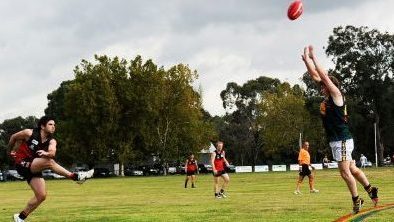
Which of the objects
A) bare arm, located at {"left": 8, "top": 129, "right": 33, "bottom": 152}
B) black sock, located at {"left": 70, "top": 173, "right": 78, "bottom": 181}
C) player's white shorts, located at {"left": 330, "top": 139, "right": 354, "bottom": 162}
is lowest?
black sock, located at {"left": 70, "top": 173, "right": 78, "bottom": 181}

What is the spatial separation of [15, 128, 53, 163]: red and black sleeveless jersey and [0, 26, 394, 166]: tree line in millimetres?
71157

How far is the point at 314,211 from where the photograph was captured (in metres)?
14.4

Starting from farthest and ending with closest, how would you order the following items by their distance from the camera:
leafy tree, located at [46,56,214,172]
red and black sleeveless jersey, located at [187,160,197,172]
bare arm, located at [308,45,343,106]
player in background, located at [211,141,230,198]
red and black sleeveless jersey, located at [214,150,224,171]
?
1. leafy tree, located at [46,56,214,172]
2. red and black sleeveless jersey, located at [187,160,197,172]
3. red and black sleeveless jersey, located at [214,150,224,171]
4. player in background, located at [211,141,230,198]
5. bare arm, located at [308,45,343,106]

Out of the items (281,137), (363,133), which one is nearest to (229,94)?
(281,137)

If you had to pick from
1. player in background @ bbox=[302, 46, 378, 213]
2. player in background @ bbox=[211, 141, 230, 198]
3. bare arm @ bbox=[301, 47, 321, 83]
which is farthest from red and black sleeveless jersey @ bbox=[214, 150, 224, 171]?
bare arm @ bbox=[301, 47, 321, 83]

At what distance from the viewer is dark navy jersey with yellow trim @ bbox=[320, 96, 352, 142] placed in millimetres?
12492

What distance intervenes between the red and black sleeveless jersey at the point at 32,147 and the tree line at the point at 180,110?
71.2m

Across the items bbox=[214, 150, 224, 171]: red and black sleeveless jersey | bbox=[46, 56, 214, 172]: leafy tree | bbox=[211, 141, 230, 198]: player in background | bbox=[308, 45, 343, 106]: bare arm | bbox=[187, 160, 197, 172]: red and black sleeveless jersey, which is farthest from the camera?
bbox=[46, 56, 214, 172]: leafy tree

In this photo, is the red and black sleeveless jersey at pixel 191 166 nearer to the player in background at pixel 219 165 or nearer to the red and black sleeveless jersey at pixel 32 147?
the player in background at pixel 219 165

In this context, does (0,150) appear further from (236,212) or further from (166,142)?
(236,212)

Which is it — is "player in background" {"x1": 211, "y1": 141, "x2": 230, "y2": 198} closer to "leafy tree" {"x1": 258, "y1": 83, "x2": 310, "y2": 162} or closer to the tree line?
the tree line

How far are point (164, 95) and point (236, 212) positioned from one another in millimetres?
73429

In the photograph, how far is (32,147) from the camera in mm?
12273

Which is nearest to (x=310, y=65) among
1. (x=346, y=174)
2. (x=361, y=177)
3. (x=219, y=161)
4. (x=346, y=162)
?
(x=346, y=162)
